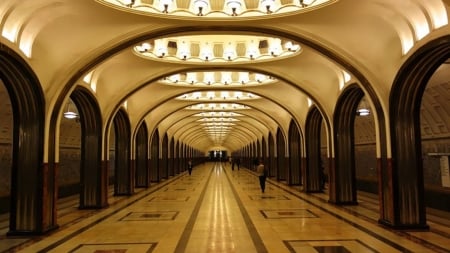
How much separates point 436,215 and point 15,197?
10.7 m

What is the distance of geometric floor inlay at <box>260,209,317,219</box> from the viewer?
1102 cm

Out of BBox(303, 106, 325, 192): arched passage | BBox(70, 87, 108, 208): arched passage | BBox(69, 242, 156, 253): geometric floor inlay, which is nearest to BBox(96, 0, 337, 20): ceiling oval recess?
BBox(69, 242, 156, 253): geometric floor inlay

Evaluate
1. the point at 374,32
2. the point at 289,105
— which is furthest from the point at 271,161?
the point at 374,32

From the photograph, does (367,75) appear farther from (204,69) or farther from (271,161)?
(271,161)

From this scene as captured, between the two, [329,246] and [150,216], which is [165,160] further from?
[329,246]

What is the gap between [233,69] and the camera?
14.0 m

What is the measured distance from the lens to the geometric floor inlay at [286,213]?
434 inches

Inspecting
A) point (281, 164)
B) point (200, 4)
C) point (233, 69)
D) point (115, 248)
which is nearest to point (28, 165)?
point (115, 248)

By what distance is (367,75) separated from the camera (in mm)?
9945

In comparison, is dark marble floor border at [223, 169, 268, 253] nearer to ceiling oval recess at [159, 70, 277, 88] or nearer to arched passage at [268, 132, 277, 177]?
ceiling oval recess at [159, 70, 277, 88]

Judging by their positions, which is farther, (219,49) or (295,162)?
(295,162)

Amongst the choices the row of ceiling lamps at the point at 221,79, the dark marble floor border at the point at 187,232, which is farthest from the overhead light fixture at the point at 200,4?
the row of ceiling lamps at the point at 221,79

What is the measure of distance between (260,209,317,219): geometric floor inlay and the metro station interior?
30 mm

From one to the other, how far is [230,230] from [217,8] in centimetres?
513
